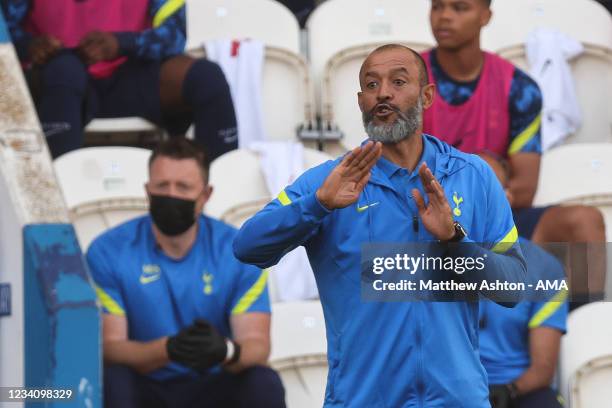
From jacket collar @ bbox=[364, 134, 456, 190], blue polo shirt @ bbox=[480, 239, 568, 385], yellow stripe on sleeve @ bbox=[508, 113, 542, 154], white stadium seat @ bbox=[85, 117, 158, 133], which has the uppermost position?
white stadium seat @ bbox=[85, 117, 158, 133]

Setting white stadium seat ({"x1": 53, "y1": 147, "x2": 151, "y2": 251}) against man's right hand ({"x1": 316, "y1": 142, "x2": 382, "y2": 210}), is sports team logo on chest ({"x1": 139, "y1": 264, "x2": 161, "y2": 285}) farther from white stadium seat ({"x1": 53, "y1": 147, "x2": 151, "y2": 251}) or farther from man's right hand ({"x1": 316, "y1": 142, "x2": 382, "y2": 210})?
man's right hand ({"x1": 316, "y1": 142, "x2": 382, "y2": 210})

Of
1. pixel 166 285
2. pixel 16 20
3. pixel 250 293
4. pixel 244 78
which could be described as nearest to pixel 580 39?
pixel 244 78

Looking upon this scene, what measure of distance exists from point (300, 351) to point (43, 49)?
5.72 ft

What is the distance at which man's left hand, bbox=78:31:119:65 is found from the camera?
6.38 metres

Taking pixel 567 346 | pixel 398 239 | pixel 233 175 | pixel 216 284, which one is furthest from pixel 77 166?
pixel 398 239

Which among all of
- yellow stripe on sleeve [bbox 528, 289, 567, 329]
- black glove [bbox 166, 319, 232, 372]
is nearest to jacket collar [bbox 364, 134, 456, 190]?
black glove [bbox 166, 319, 232, 372]

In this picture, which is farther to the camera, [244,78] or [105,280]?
[244,78]

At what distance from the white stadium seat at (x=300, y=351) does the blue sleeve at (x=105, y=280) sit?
709 mm

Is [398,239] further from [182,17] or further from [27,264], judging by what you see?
[182,17]

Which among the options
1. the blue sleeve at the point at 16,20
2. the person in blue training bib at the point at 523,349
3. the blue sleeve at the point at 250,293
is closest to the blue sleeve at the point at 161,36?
the blue sleeve at the point at 16,20

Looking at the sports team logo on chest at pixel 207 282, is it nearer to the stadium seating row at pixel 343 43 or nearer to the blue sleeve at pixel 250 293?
the blue sleeve at pixel 250 293

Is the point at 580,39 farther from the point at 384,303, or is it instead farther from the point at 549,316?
the point at 384,303

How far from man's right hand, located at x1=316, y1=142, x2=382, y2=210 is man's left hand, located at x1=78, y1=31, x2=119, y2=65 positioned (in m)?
3.07

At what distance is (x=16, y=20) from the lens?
254 inches
